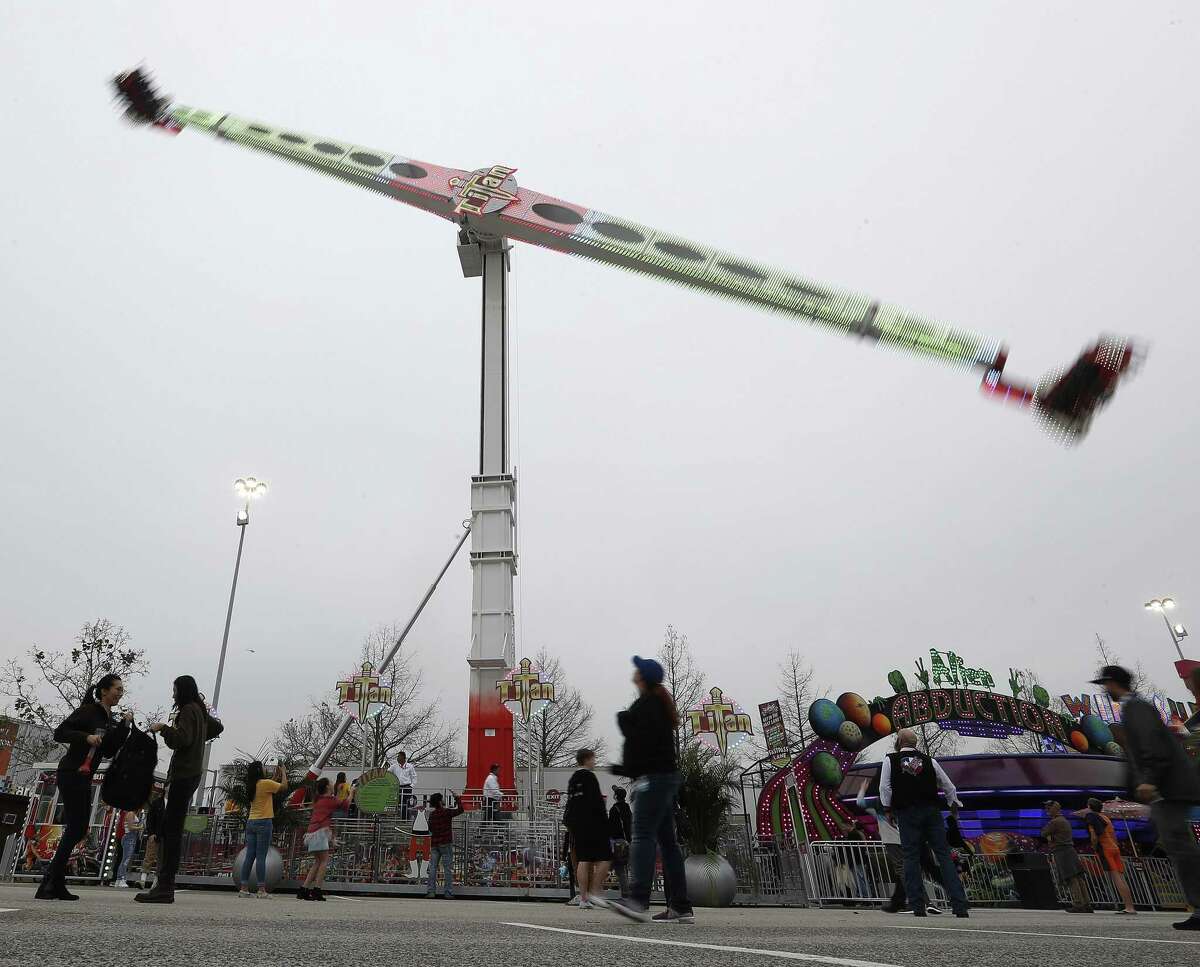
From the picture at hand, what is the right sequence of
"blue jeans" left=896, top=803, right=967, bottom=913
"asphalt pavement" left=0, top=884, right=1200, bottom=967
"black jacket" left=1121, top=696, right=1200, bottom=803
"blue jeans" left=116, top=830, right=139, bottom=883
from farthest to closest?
1. "blue jeans" left=116, top=830, right=139, bottom=883
2. "blue jeans" left=896, top=803, right=967, bottom=913
3. "black jacket" left=1121, top=696, right=1200, bottom=803
4. "asphalt pavement" left=0, top=884, right=1200, bottom=967

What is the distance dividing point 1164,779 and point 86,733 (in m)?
7.59

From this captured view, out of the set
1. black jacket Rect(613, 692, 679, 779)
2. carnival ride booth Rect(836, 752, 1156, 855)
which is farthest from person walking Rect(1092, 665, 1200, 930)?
→ carnival ride booth Rect(836, 752, 1156, 855)

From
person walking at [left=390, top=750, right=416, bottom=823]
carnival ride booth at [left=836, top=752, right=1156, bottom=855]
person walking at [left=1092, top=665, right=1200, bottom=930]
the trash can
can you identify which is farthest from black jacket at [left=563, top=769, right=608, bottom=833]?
carnival ride booth at [left=836, top=752, right=1156, bottom=855]

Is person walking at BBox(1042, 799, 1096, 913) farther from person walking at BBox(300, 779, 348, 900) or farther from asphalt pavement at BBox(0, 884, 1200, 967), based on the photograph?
person walking at BBox(300, 779, 348, 900)

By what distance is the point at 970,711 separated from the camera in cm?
2186

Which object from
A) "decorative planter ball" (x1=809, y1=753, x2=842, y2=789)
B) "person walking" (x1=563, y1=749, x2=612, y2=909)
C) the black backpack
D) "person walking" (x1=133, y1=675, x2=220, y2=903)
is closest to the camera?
"person walking" (x1=133, y1=675, x2=220, y2=903)

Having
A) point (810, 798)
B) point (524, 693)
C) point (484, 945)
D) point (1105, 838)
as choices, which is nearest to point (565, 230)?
point (524, 693)

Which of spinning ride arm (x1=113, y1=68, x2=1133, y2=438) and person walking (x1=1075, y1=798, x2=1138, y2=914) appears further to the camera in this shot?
spinning ride arm (x1=113, y1=68, x2=1133, y2=438)

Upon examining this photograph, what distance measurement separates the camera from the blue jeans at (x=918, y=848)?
7109mm

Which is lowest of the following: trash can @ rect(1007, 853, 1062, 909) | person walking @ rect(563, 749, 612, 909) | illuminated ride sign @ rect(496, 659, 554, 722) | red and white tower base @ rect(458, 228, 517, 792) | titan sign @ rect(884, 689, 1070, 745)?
trash can @ rect(1007, 853, 1062, 909)

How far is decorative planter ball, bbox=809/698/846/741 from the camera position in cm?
2028

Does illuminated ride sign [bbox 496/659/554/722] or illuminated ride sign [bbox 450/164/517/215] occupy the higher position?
Answer: illuminated ride sign [bbox 450/164/517/215]

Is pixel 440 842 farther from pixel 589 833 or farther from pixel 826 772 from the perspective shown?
pixel 826 772

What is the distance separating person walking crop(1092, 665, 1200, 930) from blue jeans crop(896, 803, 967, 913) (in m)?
1.80
